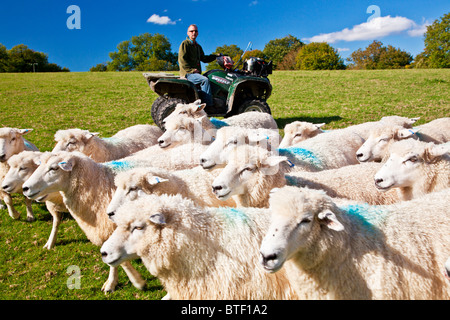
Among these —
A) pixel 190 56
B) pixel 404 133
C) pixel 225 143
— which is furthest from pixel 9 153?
pixel 404 133

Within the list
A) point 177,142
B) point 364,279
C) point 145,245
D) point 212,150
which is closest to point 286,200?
point 364,279

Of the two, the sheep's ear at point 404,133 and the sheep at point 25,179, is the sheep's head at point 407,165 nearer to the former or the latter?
the sheep's ear at point 404,133

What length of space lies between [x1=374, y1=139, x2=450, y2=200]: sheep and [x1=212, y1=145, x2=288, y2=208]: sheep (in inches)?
43.8

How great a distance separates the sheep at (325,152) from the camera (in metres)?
4.76

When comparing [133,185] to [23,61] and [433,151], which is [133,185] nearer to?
[433,151]

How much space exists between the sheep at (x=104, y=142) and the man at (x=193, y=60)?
6.42 ft

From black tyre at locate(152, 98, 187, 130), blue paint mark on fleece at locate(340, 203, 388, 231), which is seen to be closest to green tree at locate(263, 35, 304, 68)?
black tyre at locate(152, 98, 187, 130)

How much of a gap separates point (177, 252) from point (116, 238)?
0.47 meters

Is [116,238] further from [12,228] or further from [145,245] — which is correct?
[12,228]

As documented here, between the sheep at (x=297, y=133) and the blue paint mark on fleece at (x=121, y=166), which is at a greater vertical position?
the sheep at (x=297, y=133)

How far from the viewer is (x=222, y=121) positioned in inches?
271

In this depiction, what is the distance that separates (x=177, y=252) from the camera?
2529mm

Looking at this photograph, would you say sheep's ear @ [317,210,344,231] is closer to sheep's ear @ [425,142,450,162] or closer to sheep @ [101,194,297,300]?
sheep @ [101,194,297,300]

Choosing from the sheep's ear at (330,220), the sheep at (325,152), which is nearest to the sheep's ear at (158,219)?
the sheep's ear at (330,220)
